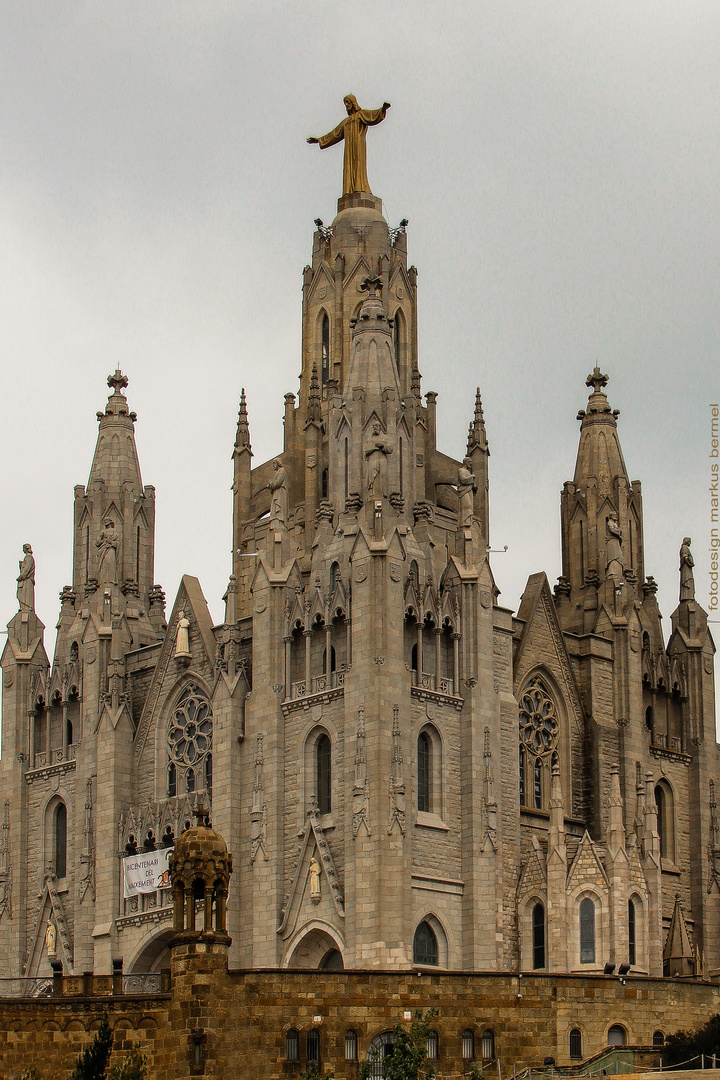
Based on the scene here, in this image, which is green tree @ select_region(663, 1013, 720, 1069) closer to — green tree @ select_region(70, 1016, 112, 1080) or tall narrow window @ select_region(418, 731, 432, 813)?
tall narrow window @ select_region(418, 731, 432, 813)

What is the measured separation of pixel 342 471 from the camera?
215ft

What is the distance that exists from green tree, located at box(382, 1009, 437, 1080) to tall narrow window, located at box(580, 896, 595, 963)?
13.7m

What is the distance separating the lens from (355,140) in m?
75.4

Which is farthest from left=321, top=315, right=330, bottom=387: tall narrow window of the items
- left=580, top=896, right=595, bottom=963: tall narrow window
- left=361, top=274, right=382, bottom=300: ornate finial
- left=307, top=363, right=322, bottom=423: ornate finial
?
left=580, top=896, right=595, bottom=963: tall narrow window

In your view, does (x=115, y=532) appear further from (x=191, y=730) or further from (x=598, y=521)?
(x=598, y=521)

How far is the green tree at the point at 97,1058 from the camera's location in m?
47.8

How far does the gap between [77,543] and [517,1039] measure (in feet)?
96.1

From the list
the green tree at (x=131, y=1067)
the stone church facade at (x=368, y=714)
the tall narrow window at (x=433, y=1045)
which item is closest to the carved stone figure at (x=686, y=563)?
the stone church facade at (x=368, y=714)

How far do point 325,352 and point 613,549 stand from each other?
11.3 m

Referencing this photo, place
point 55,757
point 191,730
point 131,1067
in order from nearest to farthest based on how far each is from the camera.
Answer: point 131,1067 → point 191,730 → point 55,757

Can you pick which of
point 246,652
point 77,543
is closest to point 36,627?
point 77,543

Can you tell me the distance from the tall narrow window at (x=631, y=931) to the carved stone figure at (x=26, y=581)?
23.0m

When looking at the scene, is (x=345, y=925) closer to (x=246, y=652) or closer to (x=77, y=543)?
(x=246, y=652)

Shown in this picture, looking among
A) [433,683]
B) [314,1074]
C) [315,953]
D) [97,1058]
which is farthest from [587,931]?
[97,1058]
